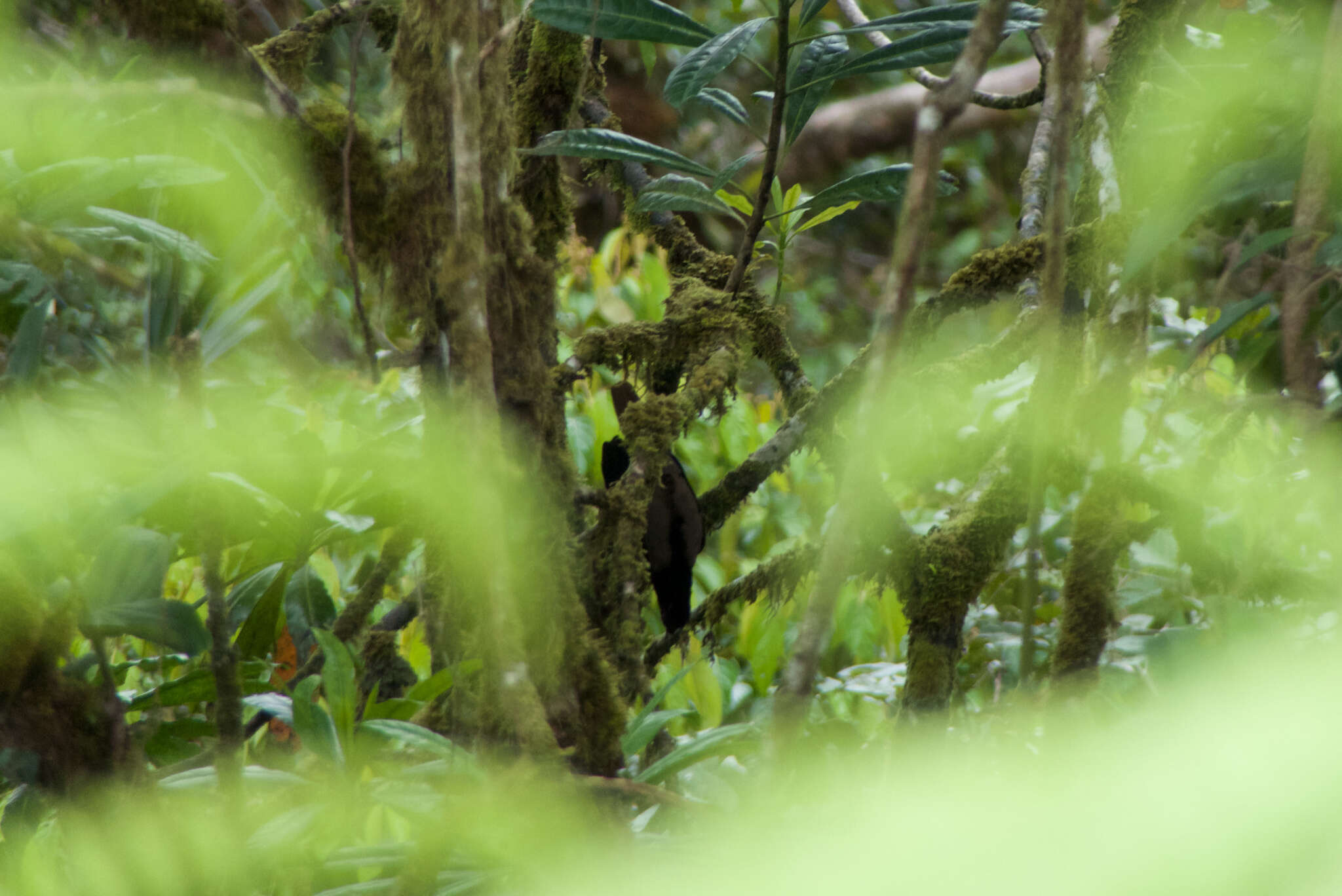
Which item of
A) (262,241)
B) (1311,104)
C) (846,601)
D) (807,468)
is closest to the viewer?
(1311,104)

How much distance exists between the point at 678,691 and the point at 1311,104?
3.82 ft

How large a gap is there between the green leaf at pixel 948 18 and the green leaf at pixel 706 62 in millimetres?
97

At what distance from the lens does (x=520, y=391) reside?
80 cm

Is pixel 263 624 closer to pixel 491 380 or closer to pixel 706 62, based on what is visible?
pixel 491 380

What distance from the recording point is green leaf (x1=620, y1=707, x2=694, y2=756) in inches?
30.3

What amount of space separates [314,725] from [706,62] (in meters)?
0.68

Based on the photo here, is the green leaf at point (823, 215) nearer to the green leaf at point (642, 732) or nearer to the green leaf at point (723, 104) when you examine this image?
the green leaf at point (723, 104)

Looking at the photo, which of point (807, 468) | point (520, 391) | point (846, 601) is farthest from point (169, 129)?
point (807, 468)

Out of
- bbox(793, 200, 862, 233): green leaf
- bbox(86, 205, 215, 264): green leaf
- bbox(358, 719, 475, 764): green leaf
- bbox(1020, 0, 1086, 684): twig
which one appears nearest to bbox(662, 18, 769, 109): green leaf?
bbox(793, 200, 862, 233): green leaf

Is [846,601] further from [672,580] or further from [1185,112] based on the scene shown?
[1185,112]

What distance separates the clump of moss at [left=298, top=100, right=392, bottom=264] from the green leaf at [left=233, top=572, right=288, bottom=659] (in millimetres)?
412

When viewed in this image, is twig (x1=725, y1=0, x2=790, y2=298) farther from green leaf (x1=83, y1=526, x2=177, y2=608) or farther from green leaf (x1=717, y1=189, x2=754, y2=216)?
green leaf (x1=83, y1=526, x2=177, y2=608)

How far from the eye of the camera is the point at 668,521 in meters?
1.00

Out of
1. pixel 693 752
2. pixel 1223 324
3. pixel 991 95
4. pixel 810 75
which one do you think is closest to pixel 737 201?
pixel 810 75
